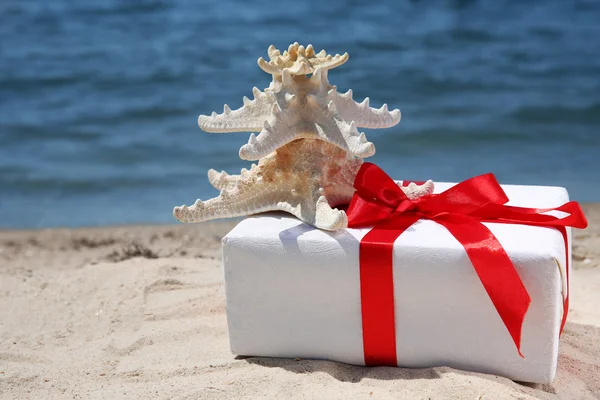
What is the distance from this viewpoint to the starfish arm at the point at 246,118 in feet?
7.11

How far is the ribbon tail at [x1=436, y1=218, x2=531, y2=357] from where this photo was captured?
1.84m

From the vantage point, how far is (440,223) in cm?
207

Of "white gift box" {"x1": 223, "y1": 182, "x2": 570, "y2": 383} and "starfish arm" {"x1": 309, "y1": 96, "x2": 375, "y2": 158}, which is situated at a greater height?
"starfish arm" {"x1": 309, "y1": 96, "x2": 375, "y2": 158}

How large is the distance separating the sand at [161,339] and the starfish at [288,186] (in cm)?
44

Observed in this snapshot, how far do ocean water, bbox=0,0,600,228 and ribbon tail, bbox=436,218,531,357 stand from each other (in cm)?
316

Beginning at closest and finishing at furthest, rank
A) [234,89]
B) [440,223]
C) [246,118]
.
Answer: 1. [440,223]
2. [246,118]
3. [234,89]

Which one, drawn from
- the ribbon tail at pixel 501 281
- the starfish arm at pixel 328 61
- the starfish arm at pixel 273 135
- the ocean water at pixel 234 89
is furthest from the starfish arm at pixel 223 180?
the ocean water at pixel 234 89

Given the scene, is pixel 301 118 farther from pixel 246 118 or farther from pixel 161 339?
pixel 161 339

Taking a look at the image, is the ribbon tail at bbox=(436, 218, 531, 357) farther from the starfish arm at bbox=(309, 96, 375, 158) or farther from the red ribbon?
the starfish arm at bbox=(309, 96, 375, 158)

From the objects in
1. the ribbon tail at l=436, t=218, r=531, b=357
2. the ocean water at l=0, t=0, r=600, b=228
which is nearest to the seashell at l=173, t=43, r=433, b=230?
the ribbon tail at l=436, t=218, r=531, b=357

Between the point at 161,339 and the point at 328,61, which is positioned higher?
the point at 328,61

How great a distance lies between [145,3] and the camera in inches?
405

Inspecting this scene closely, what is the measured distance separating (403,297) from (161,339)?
3.02 ft

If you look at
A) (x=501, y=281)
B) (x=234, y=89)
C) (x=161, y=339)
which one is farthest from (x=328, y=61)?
(x=234, y=89)
